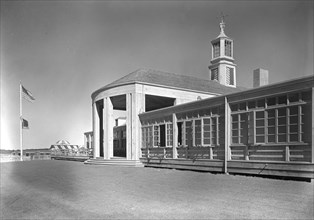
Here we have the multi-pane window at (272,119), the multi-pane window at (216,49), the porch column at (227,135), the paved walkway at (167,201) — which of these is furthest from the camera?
the multi-pane window at (216,49)

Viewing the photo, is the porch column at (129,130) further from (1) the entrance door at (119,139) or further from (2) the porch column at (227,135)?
(1) the entrance door at (119,139)

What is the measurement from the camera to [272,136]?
12477 mm

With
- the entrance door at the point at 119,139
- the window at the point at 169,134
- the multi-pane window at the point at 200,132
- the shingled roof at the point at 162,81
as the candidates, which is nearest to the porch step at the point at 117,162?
the window at the point at 169,134

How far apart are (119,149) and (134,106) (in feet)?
60.9

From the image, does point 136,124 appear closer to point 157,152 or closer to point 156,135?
point 156,135

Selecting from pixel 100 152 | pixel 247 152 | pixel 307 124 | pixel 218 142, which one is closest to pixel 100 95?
pixel 100 152

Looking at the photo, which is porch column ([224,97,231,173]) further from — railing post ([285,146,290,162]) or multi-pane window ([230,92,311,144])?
railing post ([285,146,290,162])

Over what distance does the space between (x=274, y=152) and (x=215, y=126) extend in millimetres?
3828

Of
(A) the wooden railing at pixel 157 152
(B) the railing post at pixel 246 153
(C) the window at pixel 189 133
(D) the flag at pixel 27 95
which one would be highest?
(D) the flag at pixel 27 95

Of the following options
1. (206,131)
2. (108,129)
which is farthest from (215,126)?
(108,129)

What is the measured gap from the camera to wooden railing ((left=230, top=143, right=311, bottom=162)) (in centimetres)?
1117

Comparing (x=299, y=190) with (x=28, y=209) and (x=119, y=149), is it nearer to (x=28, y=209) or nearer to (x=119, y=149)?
(x=28, y=209)

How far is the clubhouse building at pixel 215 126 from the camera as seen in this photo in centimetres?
1149

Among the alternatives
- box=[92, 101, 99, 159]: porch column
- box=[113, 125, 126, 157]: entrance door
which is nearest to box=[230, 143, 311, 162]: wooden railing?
box=[92, 101, 99, 159]: porch column
